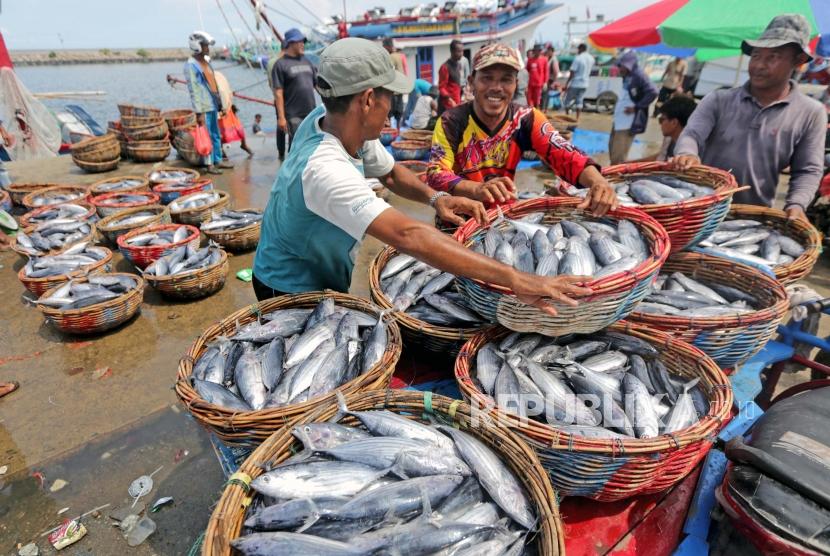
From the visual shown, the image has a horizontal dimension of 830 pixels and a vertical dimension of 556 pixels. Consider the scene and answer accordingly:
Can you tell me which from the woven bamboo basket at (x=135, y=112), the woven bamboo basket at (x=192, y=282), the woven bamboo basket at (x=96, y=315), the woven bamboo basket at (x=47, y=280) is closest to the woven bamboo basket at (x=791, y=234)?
the woven bamboo basket at (x=192, y=282)

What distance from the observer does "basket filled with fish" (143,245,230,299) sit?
4.30m

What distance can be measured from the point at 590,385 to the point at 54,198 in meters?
7.84

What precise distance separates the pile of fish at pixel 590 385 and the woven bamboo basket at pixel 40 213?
6242 millimetres

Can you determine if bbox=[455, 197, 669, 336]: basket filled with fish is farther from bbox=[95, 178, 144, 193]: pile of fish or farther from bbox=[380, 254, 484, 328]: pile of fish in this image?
bbox=[95, 178, 144, 193]: pile of fish

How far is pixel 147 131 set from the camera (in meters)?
9.32

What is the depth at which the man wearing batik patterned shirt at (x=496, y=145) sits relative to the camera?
2430mm

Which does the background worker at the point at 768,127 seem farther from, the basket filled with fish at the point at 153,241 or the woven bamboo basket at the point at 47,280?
the woven bamboo basket at the point at 47,280

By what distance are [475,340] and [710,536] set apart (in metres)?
1.08

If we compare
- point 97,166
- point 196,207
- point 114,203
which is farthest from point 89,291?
point 97,166

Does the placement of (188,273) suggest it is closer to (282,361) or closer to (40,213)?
(282,361)

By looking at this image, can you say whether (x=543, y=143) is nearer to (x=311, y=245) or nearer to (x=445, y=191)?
(x=445, y=191)

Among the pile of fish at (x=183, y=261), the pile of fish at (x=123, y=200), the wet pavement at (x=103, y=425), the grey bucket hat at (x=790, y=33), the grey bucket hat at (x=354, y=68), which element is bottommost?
the wet pavement at (x=103, y=425)

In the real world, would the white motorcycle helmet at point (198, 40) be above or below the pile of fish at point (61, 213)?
above

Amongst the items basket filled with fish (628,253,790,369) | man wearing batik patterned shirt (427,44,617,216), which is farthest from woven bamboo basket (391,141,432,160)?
basket filled with fish (628,253,790,369)
